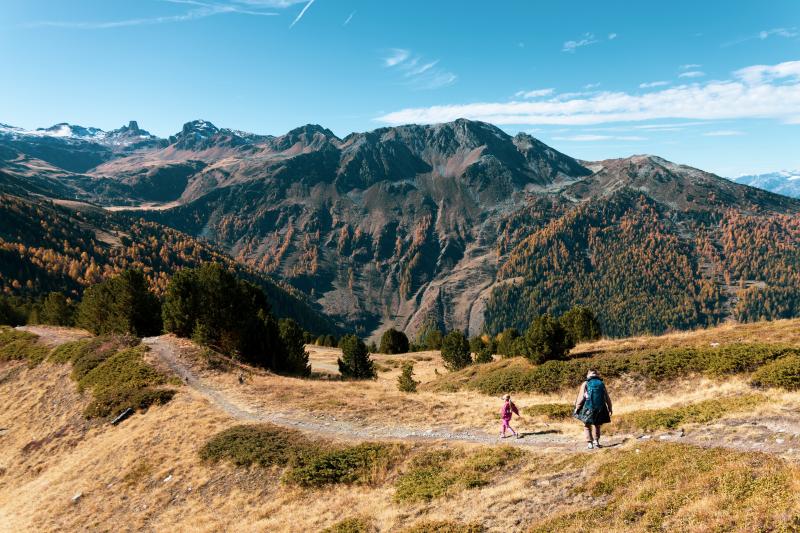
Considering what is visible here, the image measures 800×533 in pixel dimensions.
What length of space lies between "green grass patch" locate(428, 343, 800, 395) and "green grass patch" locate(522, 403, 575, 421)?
431 inches

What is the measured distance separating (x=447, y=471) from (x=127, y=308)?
54507 millimetres

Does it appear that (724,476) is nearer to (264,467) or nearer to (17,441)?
(264,467)

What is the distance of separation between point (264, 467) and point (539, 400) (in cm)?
2022

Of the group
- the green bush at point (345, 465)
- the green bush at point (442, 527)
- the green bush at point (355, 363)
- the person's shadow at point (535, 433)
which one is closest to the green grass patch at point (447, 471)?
the green bush at point (345, 465)

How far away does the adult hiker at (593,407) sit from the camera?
1730cm

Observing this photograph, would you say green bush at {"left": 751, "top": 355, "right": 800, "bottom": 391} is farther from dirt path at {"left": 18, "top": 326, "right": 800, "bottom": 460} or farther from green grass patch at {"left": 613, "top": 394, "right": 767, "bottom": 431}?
dirt path at {"left": 18, "top": 326, "right": 800, "bottom": 460}

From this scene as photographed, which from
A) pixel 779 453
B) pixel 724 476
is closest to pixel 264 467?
pixel 724 476

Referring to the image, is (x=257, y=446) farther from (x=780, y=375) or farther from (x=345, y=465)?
(x=780, y=375)

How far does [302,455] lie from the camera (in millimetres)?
21391

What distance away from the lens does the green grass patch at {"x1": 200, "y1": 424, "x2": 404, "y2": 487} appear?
1942cm

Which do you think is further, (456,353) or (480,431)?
(456,353)

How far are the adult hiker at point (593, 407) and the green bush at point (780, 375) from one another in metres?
12.0

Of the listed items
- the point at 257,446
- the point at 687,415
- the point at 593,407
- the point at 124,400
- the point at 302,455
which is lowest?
the point at 124,400

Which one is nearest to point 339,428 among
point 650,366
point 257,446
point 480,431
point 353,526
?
point 257,446
